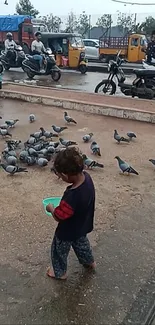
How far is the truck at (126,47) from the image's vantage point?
21.0 metres

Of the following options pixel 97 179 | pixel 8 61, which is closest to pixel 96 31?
pixel 8 61

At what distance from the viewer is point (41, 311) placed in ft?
7.95

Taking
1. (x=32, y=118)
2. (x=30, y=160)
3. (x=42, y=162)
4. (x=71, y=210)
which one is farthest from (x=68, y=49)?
(x=71, y=210)

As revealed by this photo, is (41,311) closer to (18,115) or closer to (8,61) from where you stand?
(18,115)

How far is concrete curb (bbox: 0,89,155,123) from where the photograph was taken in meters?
7.65

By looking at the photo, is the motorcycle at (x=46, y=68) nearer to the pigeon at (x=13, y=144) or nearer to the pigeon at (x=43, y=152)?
the pigeon at (x=13, y=144)

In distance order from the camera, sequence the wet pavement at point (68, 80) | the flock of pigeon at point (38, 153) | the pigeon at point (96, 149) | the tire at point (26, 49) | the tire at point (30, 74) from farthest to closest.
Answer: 1. the tire at point (26, 49)
2. the tire at point (30, 74)
3. the wet pavement at point (68, 80)
4. the pigeon at point (96, 149)
5. the flock of pigeon at point (38, 153)

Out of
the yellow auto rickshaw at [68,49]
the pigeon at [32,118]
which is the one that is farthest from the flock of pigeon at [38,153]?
the yellow auto rickshaw at [68,49]

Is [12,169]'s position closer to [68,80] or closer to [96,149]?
[96,149]

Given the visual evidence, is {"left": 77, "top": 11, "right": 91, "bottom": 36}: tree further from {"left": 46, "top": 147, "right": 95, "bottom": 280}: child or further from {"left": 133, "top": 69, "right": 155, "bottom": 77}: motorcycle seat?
{"left": 46, "top": 147, "right": 95, "bottom": 280}: child

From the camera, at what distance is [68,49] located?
61.1ft

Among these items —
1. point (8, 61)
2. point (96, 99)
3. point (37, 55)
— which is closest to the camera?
point (96, 99)

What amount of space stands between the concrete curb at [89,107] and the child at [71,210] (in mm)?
5264

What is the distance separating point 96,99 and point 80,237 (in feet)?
22.4
